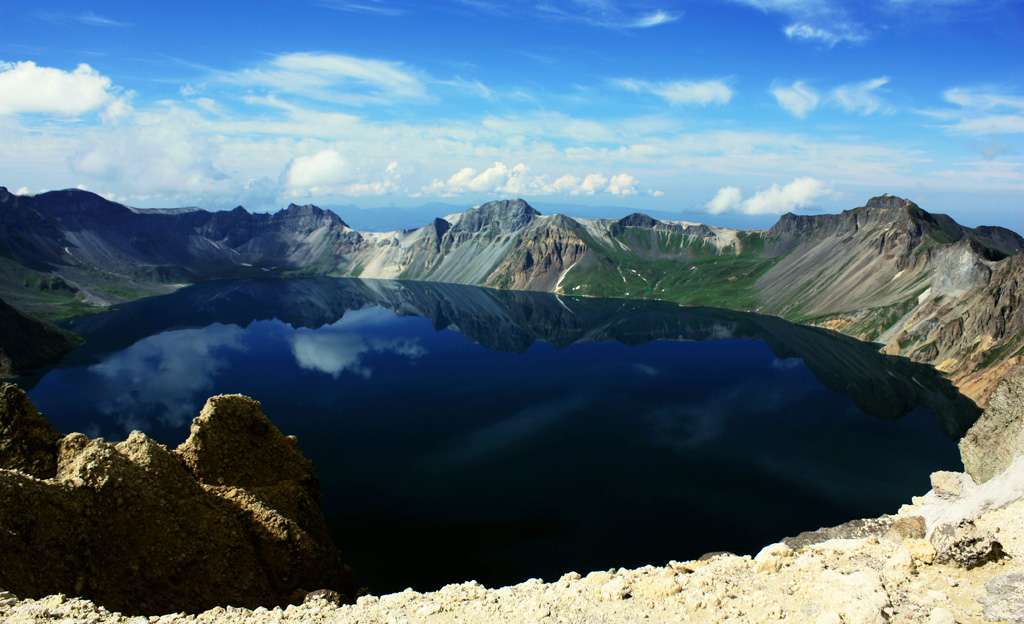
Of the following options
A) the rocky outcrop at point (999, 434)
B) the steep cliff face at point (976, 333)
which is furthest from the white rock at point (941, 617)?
the steep cliff face at point (976, 333)

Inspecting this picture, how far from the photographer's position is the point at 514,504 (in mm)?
56469

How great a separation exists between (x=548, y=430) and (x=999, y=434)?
55.6 metres

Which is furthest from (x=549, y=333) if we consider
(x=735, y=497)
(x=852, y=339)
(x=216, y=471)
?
(x=216, y=471)

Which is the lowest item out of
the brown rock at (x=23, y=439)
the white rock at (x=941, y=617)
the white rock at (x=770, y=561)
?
the white rock at (x=770, y=561)

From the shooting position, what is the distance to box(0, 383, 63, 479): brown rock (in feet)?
89.9

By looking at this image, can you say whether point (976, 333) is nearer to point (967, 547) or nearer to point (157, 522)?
point (967, 547)

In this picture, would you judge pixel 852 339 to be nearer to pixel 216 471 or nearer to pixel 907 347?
pixel 907 347

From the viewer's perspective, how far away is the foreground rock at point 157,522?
70.4 feet

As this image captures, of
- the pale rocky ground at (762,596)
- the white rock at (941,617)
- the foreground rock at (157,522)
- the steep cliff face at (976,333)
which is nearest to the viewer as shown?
the white rock at (941,617)

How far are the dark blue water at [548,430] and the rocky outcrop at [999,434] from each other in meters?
20.4

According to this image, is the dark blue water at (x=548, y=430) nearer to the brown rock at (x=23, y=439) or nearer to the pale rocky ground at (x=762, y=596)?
the pale rocky ground at (x=762, y=596)

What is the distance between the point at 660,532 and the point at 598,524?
582cm

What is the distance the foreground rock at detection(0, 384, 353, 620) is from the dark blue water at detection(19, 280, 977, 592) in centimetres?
1424

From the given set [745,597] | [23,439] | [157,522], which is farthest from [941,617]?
[23,439]
